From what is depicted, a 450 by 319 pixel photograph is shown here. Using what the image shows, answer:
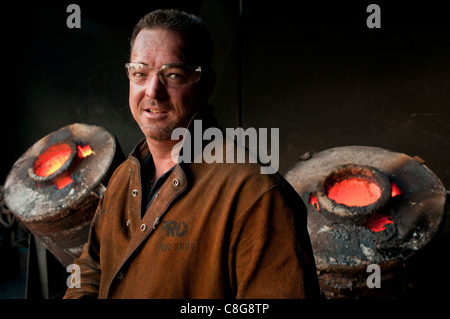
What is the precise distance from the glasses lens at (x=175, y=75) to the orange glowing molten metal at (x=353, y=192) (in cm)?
167

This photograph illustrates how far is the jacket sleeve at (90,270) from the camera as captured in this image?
1548 millimetres

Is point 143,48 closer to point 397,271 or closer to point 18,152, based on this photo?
point 397,271

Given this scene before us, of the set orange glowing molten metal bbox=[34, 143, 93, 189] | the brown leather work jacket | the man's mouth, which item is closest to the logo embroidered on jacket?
the brown leather work jacket

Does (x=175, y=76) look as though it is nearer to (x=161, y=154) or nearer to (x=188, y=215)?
(x=161, y=154)

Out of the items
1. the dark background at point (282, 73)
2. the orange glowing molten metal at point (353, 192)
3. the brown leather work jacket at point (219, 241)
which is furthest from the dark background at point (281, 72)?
the brown leather work jacket at point (219, 241)

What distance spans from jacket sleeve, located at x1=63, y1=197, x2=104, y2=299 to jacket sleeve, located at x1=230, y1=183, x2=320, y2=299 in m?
0.79

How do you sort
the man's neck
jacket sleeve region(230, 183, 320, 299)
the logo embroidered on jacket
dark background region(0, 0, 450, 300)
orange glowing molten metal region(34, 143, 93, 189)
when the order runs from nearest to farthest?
1. jacket sleeve region(230, 183, 320, 299)
2. the logo embroidered on jacket
3. the man's neck
4. orange glowing molten metal region(34, 143, 93, 189)
5. dark background region(0, 0, 450, 300)

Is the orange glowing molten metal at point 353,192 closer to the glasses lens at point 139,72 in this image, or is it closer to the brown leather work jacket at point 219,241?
the brown leather work jacket at point 219,241

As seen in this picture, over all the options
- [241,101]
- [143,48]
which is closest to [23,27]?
[241,101]

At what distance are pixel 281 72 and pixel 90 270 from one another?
10.6 feet

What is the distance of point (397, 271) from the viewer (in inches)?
84.0

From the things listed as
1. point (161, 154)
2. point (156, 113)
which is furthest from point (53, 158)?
point (156, 113)

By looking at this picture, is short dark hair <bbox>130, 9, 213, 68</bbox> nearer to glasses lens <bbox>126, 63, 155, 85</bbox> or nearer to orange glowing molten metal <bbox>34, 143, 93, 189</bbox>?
glasses lens <bbox>126, 63, 155, 85</bbox>

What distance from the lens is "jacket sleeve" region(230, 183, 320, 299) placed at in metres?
1.11
